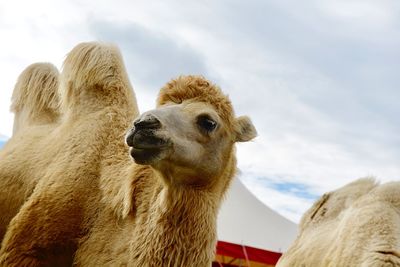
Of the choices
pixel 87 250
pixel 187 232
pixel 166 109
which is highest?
pixel 166 109

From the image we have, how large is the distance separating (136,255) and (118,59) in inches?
67.3

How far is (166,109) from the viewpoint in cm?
369

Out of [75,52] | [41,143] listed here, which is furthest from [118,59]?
[41,143]

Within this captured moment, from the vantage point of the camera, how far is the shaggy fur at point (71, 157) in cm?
385

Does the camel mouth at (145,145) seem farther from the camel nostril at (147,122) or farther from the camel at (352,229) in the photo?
the camel at (352,229)

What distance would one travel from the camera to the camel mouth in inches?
134

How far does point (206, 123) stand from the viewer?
12.7 feet

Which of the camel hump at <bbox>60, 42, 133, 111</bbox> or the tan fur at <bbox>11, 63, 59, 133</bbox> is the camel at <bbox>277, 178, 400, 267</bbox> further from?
the tan fur at <bbox>11, 63, 59, 133</bbox>

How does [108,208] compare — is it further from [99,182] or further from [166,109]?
[166,109]

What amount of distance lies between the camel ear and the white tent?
9657 millimetres

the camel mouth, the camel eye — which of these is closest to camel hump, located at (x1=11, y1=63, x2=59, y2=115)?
the camel eye

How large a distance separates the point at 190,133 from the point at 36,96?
212 centimetres

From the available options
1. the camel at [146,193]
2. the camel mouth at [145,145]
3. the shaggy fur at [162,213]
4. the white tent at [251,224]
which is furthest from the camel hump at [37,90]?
the white tent at [251,224]

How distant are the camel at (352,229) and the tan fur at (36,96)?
259cm
